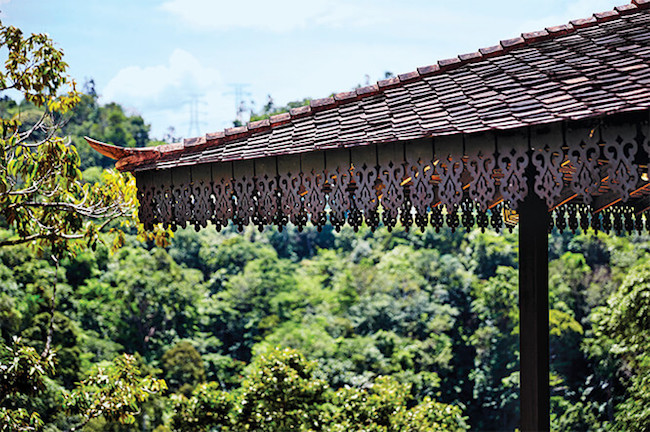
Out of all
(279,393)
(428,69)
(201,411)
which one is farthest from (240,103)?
(428,69)

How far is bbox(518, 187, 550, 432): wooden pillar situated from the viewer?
2641 millimetres

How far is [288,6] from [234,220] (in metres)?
53.1

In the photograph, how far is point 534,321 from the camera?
264 centimetres

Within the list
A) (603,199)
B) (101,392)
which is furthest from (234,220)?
(101,392)

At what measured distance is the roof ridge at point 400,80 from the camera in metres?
2.99

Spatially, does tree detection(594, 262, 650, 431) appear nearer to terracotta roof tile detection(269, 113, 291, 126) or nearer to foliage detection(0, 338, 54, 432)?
foliage detection(0, 338, 54, 432)

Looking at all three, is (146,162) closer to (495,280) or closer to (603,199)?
(603,199)

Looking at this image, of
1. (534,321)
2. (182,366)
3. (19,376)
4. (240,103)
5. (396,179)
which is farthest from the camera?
(240,103)

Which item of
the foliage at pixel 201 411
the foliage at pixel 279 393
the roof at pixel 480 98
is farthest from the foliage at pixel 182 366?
the roof at pixel 480 98

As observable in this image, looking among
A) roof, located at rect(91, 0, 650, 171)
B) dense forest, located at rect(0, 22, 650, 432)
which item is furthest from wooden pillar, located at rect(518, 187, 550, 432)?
dense forest, located at rect(0, 22, 650, 432)

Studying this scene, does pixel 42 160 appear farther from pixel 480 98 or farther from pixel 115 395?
pixel 480 98

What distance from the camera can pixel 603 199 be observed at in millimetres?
3961

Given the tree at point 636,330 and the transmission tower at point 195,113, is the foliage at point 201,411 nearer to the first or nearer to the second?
the tree at point 636,330

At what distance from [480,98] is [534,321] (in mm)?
846
